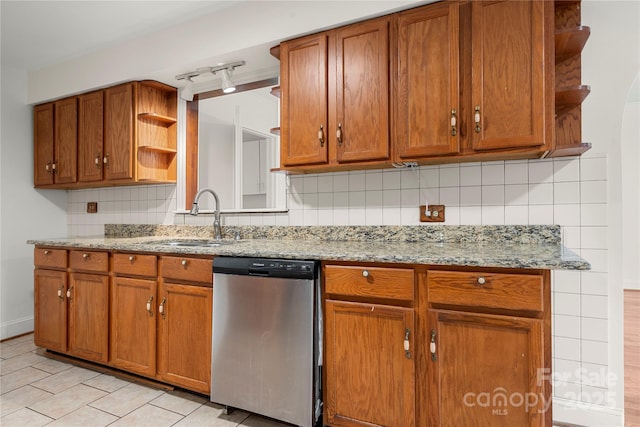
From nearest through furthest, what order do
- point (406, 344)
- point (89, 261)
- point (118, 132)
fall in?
point (406, 344)
point (89, 261)
point (118, 132)

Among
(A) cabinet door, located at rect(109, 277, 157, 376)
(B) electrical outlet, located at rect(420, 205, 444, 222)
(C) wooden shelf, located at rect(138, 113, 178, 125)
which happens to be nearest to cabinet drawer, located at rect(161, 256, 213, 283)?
(A) cabinet door, located at rect(109, 277, 157, 376)

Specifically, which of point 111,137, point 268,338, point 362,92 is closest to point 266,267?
point 268,338

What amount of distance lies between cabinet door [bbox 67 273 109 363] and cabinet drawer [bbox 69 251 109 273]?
5cm

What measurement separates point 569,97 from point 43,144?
4.06m

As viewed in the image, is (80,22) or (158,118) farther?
(158,118)

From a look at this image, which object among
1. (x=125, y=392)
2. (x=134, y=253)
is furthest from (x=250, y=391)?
(x=134, y=253)

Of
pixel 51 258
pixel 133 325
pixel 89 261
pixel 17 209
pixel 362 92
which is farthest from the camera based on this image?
pixel 17 209

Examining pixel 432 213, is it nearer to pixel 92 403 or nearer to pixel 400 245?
pixel 400 245

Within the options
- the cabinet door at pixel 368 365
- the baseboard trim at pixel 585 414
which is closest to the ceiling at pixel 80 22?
the cabinet door at pixel 368 365

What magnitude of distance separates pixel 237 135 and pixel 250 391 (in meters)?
1.89

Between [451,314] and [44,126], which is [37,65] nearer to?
[44,126]

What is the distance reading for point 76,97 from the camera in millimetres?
3117

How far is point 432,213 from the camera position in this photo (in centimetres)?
213

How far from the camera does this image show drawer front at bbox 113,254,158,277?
7.09 feet
